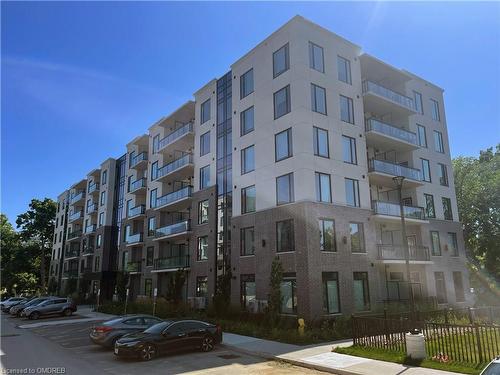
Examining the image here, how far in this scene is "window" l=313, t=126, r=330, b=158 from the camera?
25.3 m

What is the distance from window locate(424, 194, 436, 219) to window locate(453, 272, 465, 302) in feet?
16.5

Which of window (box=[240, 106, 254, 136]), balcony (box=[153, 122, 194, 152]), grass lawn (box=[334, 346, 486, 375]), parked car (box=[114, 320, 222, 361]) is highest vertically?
balcony (box=[153, 122, 194, 152])

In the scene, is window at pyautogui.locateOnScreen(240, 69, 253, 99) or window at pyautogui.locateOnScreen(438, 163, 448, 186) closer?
window at pyautogui.locateOnScreen(240, 69, 253, 99)

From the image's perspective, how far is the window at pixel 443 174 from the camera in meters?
34.3

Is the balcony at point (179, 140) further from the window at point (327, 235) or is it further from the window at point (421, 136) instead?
the window at point (421, 136)

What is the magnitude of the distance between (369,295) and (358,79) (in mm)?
15233

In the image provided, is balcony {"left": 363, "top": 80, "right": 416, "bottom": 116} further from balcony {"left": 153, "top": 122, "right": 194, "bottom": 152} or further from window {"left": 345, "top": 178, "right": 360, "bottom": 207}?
balcony {"left": 153, "top": 122, "right": 194, "bottom": 152}

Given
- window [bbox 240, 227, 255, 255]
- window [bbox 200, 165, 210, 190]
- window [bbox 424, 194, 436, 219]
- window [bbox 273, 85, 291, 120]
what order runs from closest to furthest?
window [bbox 273, 85, 291, 120]
window [bbox 240, 227, 255, 255]
window [bbox 424, 194, 436, 219]
window [bbox 200, 165, 210, 190]

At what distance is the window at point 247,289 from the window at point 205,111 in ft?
48.2

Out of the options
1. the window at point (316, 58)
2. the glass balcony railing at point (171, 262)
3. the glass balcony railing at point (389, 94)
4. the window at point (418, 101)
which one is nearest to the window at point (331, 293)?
the window at point (316, 58)

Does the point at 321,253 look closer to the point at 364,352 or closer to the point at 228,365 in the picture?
the point at 364,352

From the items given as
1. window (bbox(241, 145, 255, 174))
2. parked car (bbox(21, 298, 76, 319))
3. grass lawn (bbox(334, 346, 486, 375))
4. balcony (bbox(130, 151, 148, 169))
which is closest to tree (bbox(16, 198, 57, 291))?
balcony (bbox(130, 151, 148, 169))

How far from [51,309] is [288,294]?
23.3m

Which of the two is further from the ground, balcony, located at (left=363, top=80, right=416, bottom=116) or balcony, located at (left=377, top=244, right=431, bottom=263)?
balcony, located at (left=363, top=80, right=416, bottom=116)
